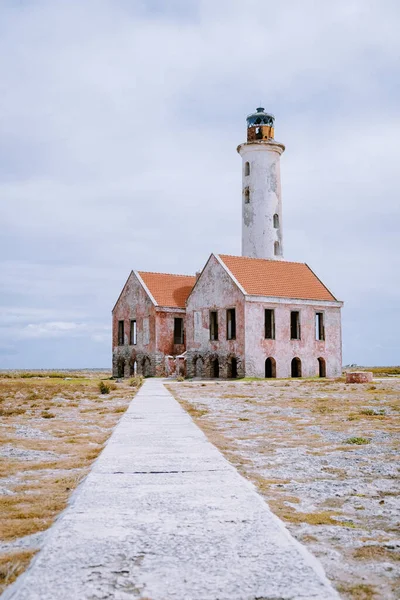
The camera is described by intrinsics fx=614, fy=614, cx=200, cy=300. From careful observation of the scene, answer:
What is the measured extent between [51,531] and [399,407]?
1299 cm

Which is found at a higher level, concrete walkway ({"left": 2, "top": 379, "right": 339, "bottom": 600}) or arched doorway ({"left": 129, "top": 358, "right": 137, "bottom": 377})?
arched doorway ({"left": 129, "top": 358, "right": 137, "bottom": 377})

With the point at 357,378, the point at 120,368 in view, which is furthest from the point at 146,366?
the point at 357,378

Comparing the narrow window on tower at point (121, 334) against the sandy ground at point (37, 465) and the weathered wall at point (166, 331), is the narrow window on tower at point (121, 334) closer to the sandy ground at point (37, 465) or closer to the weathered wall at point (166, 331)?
the weathered wall at point (166, 331)

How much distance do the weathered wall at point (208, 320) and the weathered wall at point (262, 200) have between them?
717cm

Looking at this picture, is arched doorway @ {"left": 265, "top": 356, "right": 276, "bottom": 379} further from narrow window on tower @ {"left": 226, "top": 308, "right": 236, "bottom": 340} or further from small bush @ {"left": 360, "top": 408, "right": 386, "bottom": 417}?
small bush @ {"left": 360, "top": 408, "right": 386, "bottom": 417}

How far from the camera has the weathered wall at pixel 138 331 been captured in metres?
38.9

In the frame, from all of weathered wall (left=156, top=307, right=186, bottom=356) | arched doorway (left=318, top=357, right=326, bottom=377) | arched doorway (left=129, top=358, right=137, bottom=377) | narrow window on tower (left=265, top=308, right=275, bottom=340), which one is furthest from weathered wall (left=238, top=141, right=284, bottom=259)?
arched doorway (left=129, top=358, right=137, bottom=377)

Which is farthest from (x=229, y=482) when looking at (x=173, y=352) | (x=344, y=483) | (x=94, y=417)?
(x=173, y=352)

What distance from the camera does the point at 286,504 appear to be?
5199 mm

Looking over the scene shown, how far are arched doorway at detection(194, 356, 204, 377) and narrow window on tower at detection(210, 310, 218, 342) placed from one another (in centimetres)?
163

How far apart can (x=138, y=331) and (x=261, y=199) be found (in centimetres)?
1242

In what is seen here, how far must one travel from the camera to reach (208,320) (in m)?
36.0

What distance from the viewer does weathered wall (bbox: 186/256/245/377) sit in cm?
3366

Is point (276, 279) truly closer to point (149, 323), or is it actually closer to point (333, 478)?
point (149, 323)
